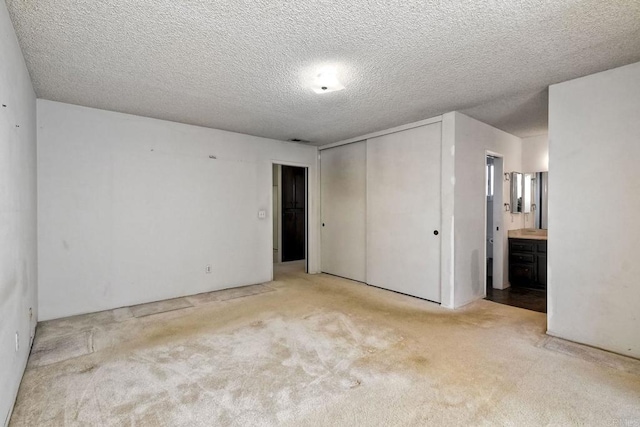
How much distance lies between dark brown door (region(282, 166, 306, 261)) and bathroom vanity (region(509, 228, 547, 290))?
4355 millimetres

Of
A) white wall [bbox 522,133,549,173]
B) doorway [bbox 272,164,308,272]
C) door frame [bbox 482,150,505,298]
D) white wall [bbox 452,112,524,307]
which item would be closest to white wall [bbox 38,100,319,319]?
doorway [bbox 272,164,308,272]

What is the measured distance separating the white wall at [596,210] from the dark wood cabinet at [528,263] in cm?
204

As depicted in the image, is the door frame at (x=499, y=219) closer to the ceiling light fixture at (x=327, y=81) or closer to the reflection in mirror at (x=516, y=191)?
the reflection in mirror at (x=516, y=191)

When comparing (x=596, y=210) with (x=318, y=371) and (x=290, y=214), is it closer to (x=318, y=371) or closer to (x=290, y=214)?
(x=318, y=371)

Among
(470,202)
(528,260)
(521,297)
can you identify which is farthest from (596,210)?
(528,260)

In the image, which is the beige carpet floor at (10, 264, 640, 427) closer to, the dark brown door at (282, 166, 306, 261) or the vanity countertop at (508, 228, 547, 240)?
the vanity countertop at (508, 228, 547, 240)

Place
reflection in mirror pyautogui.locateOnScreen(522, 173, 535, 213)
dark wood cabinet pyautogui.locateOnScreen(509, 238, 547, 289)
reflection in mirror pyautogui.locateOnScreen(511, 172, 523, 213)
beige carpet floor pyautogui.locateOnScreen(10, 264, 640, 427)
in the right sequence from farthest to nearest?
1. reflection in mirror pyautogui.locateOnScreen(522, 173, 535, 213)
2. reflection in mirror pyautogui.locateOnScreen(511, 172, 523, 213)
3. dark wood cabinet pyautogui.locateOnScreen(509, 238, 547, 289)
4. beige carpet floor pyautogui.locateOnScreen(10, 264, 640, 427)

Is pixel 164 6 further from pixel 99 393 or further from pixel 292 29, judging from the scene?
pixel 99 393

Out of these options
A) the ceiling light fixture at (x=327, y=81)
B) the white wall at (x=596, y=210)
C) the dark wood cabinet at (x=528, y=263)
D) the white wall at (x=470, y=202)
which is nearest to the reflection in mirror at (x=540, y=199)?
the dark wood cabinet at (x=528, y=263)

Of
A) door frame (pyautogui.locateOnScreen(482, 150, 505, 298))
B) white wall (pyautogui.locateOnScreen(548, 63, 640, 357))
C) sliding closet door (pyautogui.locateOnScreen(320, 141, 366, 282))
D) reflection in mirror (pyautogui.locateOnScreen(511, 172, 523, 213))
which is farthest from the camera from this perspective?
sliding closet door (pyautogui.locateOnScreen(320, 141, 366, 282))

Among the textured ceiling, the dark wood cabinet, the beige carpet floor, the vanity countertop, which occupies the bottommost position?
the beige carpet floor

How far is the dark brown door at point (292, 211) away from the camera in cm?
751

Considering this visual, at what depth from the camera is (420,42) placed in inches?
89.7

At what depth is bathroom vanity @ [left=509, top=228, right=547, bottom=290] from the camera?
484 cm
